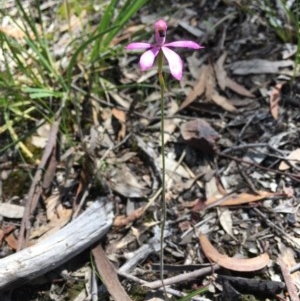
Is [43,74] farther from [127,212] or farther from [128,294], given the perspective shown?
[128,294]

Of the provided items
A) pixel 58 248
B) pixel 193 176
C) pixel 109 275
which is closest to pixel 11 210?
pixel 58 248

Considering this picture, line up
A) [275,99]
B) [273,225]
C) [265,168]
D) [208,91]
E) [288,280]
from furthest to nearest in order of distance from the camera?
[208,91], [275,99], [265,168], [273,225], [288,280]

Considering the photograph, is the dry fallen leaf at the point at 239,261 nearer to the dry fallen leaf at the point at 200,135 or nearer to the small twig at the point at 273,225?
the small twig at the point at 273,225

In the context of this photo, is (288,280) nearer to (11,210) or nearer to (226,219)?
(226,219)

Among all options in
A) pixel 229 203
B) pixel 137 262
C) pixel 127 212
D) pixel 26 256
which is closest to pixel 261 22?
pixel 229 203

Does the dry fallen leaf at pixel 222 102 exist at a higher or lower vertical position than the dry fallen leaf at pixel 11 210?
lower

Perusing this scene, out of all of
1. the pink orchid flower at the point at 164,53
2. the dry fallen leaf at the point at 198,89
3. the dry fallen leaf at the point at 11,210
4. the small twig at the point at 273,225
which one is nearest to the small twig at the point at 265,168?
the small twig at the point at 273,225

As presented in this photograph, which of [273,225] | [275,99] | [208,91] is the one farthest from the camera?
[208,91]

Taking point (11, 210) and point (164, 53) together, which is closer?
point (164, 53)

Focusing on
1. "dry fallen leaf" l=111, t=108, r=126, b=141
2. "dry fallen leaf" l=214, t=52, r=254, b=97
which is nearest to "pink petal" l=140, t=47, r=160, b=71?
"dry fallen leaf" l=111, t=108, r=126, b=141
